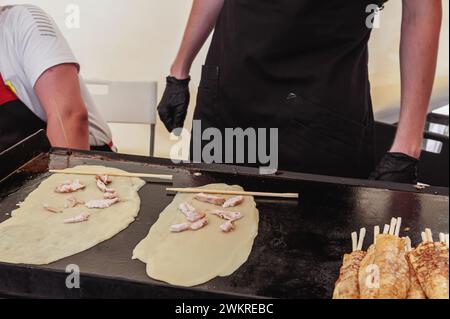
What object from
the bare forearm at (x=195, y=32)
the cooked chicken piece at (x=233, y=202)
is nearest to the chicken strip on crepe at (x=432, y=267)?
the cooked chicken piece at (x=233, y=202)

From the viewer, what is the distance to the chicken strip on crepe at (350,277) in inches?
37.5

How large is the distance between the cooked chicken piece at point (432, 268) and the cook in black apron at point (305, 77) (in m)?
0.78

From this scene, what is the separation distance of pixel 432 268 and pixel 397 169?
662mm

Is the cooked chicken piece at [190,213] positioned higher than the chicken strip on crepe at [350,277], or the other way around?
the chicken strip on crepe at [350,277]

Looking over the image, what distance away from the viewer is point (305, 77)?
5.96 feet

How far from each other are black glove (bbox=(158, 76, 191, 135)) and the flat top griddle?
1.33 ft

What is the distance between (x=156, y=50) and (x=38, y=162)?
1238 millimetres

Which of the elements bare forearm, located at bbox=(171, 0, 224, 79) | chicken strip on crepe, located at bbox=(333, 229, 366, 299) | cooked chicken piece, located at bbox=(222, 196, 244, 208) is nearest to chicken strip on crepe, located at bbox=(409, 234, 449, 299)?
chicken strip on crepe, located at bbox=(333, 229, 366, 299)

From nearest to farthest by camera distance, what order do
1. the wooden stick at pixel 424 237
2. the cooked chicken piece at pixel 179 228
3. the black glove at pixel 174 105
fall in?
the wooden stick at pixel 424 237 < the cooked chicken piece at pixel 179 228 < the black glove at pixel 174 105

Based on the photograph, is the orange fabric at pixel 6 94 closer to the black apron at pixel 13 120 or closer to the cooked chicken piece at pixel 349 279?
the black apron at pixel 13 120

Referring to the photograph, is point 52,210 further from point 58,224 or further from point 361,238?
point 361,238

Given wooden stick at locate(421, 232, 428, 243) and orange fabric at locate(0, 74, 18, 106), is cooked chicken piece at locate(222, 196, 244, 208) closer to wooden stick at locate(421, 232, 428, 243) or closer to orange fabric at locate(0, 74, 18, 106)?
wooden stick at locate(421, 232, 428, 243)

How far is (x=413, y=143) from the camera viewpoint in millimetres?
1708
